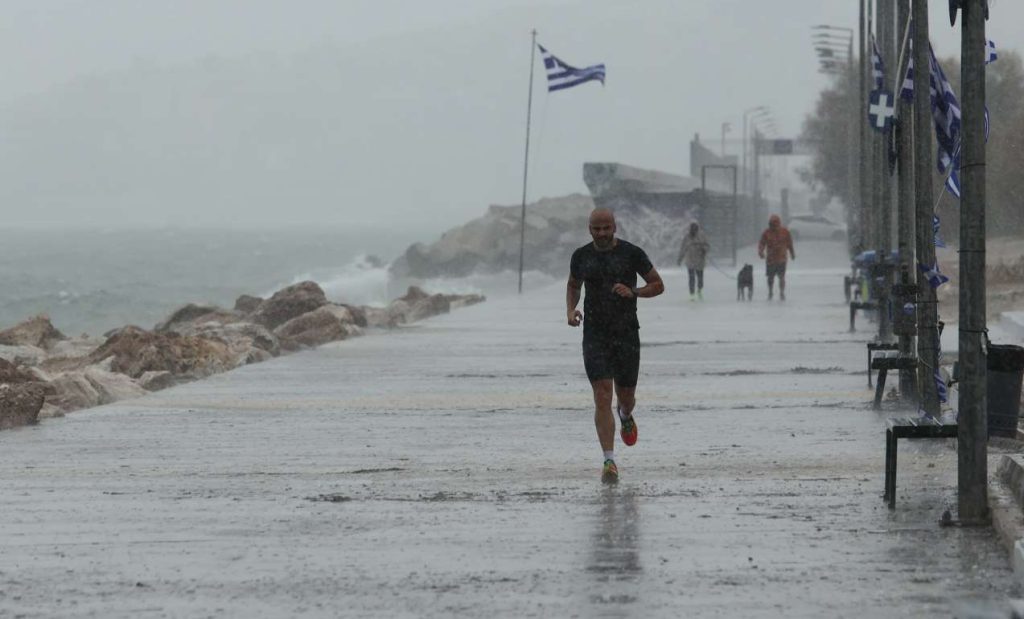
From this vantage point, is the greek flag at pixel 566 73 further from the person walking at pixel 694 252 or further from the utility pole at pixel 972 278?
the utility pole at pixel 972 278

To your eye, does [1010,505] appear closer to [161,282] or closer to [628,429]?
[628,429]

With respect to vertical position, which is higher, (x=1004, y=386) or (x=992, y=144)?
(x=992, y=144)

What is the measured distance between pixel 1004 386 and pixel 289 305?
2695cm

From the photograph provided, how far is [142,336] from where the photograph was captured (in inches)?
1012

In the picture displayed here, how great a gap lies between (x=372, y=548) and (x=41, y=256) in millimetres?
176305

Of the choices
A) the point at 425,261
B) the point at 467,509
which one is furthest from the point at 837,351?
the point at 425,261

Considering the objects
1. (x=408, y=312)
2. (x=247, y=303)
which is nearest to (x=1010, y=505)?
(x=408, y=312)

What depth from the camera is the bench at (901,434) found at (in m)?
10.8

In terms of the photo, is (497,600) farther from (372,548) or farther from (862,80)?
(862,80)

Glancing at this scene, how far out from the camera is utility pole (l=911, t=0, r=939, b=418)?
585 inches

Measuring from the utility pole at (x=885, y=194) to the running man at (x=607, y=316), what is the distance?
31.6 feet

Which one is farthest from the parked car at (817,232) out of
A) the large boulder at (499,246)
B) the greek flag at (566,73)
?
the greek flag at (566,73)

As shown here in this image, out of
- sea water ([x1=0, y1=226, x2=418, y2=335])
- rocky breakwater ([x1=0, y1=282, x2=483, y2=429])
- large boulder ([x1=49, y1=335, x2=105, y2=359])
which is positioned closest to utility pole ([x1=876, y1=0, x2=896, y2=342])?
rocky breakwater ([x1=0, y1=282, x2=483, y2=429])

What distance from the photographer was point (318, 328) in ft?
104
